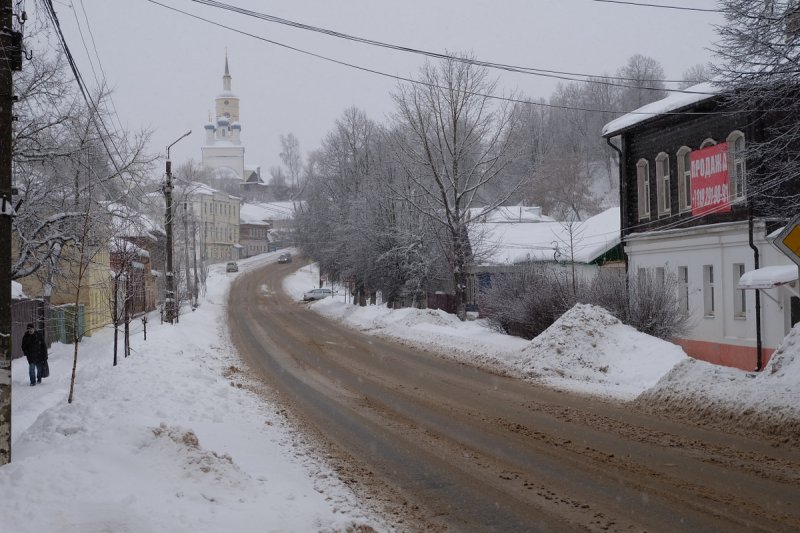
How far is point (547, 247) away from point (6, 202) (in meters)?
34.2

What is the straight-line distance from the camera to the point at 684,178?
2431 cm

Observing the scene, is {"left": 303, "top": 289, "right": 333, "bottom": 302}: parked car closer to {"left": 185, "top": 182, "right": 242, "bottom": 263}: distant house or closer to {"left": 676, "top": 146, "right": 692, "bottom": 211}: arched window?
{"left": 185, "top": 182, "right": 242, "bottom": 263}: distant house

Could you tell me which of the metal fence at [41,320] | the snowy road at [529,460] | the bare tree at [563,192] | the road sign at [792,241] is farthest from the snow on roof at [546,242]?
the bare tree at [563,192]

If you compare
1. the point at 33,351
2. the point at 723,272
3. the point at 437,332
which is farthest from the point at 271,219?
the point at 723,272

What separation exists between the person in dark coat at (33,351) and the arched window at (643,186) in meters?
20.6

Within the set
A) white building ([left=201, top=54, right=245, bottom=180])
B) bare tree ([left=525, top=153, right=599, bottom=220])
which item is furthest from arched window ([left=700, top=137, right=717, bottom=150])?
white building ([left=201, top=54, right=245, bottom=180])

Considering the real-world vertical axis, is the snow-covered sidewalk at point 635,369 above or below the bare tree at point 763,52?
below

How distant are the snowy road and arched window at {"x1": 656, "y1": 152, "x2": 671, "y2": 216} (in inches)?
476

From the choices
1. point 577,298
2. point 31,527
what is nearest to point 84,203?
point 577,298

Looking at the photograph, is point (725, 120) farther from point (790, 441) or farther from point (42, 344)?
point (42, 344)

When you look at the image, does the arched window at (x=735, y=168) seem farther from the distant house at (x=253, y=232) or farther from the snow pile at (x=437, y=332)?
the distant house at (x=253, y=232)

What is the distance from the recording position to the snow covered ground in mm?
5991

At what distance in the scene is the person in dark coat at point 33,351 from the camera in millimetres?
20234

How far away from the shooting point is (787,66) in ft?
41.2
